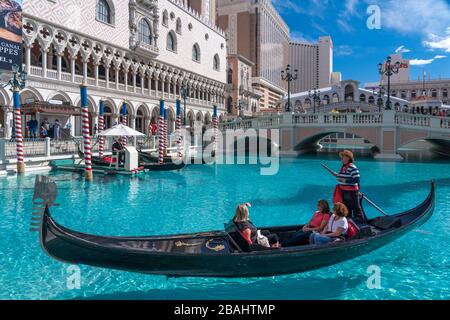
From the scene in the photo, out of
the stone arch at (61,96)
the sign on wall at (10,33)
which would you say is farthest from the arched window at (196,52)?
the sign on wall at (10,33)

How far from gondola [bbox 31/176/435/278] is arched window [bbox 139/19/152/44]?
1079 inches

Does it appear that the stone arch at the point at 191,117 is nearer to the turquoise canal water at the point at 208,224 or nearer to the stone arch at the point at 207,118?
the stone arch at the point at 207,118

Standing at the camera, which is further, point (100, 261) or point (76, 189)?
point (76, 189)

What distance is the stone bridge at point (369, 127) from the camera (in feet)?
61.1

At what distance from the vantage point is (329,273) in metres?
4.78

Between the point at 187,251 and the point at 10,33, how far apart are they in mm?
18877

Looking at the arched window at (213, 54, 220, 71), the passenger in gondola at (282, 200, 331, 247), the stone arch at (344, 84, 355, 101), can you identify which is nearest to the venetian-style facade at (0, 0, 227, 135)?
the arched window at (213, 54, 220, 71)

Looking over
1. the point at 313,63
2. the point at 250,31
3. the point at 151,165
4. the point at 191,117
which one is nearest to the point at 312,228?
the point at 151,165

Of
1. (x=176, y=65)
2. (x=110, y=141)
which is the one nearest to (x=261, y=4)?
(x=176, y=65)

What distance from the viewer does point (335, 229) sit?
14.9 feet

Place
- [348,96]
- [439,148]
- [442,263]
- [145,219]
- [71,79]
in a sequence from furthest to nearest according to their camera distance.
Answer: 1. [348,96]
2. [439,148]
3. [71,79]
4. [145,219]
5. [442,263]

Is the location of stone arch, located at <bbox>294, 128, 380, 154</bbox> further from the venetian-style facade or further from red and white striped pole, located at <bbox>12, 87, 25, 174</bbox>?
red and white striped pole, located at <bbox>12, 87, 25, 174</bbox>

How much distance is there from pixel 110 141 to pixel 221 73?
2817 centimetres

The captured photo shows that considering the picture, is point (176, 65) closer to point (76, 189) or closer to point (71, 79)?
point (71, 79)
